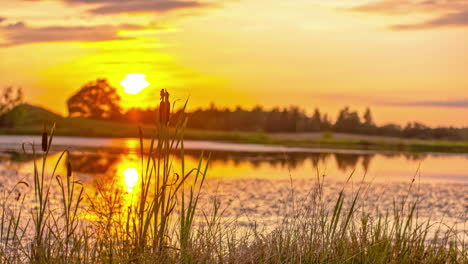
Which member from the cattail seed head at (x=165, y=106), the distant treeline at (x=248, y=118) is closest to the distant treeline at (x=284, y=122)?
the distant treeline at (x=248, y=118)

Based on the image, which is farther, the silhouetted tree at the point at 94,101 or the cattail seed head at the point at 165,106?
the silhouetted tree at the point at 94,101

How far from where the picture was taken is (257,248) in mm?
6555

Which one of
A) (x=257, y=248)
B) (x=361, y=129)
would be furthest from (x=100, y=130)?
(x=257, y=248)

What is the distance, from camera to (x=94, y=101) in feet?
279

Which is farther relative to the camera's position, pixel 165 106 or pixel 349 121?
pixel 349 121

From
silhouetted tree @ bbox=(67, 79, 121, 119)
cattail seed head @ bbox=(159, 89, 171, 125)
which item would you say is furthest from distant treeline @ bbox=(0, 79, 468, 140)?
cattail seed head @ bbox=(159, 89, 171, 125)

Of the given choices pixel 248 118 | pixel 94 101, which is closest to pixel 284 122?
pixel 248 118

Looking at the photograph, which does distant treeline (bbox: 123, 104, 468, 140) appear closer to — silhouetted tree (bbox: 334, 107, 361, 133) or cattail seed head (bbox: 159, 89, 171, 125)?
silhouetted tree (bbox: 334, 107, 361, 133)

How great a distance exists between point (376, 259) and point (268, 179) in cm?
1448

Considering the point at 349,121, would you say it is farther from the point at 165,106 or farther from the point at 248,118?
the point at 165,106

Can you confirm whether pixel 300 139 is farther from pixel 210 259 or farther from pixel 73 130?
pixel 210 259

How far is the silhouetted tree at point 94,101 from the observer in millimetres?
Result: 84438

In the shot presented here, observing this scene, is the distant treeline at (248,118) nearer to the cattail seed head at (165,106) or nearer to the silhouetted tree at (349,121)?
the silhouetted tree at (349,121)

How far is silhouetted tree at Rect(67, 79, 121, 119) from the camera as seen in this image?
84.4 meters
